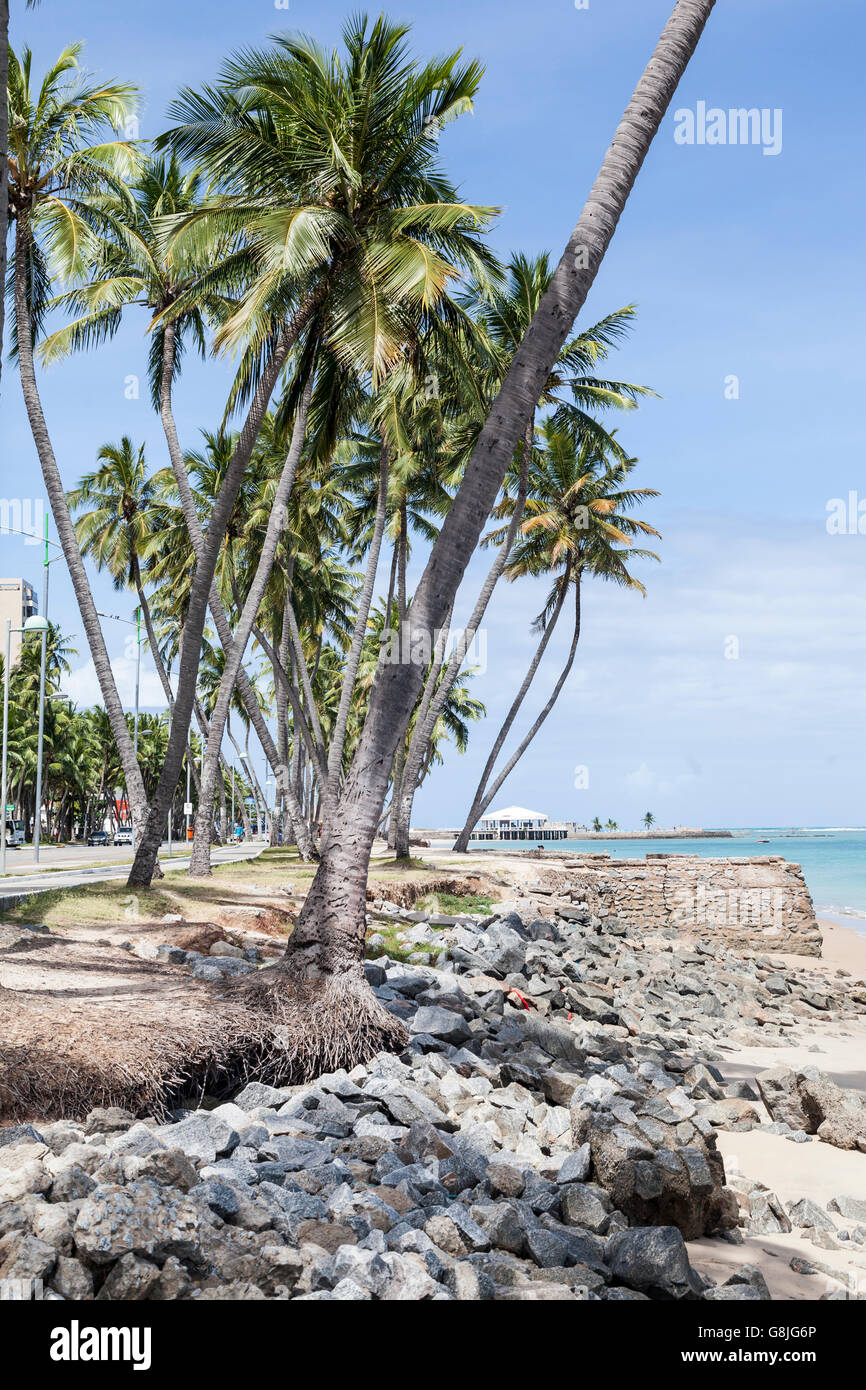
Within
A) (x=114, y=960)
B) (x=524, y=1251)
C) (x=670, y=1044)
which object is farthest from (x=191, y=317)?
(x=524, y=1251)

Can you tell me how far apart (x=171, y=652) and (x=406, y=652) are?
41091 millimetres

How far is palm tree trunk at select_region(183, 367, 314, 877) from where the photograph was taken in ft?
63.1

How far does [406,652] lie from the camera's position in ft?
25.2

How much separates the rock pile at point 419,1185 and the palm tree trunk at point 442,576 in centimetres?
78

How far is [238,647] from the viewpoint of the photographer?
68.8 ft

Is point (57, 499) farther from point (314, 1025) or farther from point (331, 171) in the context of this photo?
point (314, 1025)

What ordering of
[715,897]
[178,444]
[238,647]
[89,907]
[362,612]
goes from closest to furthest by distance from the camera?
1. [89,907]
2. [178,444]
3. [238,647]
4. [362,612]
5. [715,897]

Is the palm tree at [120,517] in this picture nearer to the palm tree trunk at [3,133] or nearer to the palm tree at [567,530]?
the palm tree at [567,530]

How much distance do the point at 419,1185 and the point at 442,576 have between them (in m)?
4.24

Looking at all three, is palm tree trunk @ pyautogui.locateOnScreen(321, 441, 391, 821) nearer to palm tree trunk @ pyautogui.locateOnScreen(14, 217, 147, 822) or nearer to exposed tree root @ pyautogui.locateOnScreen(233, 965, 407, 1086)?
palm tree trunk @ pyautogui.locateOnScreen(14, 217, 147, 822)

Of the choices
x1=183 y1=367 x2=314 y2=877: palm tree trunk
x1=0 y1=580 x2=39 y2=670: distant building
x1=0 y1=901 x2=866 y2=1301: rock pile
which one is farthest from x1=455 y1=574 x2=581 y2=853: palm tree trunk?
x1=0 y1=580 x2=39 y2=670: distant building

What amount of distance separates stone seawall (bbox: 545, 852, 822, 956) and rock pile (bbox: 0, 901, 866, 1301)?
16.3m

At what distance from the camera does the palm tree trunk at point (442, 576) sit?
304 inches

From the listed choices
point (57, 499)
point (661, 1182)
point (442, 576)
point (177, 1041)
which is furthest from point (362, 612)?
point (661, 1182)
